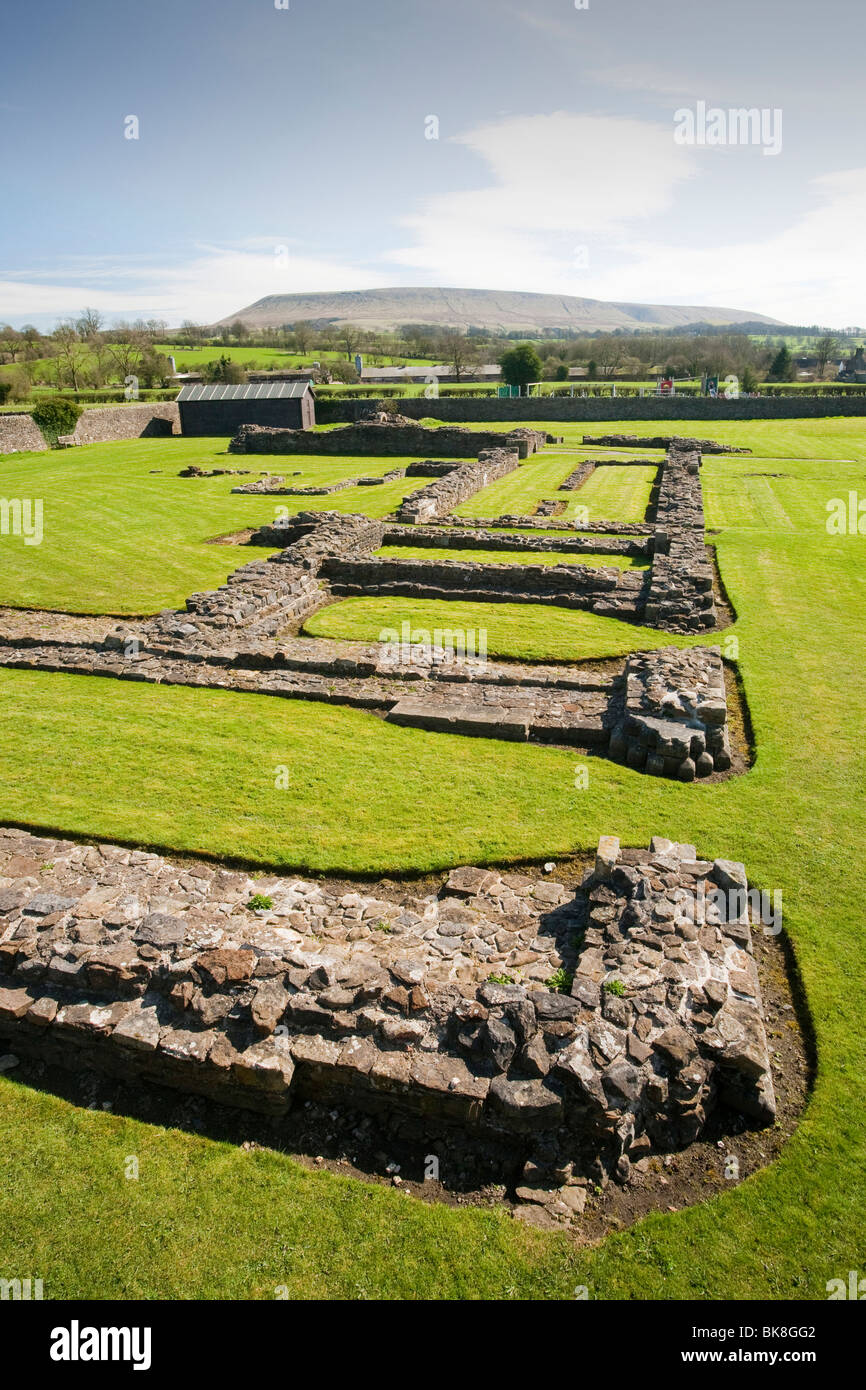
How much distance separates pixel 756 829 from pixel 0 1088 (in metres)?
8.52

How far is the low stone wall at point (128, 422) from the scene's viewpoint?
52.5 m

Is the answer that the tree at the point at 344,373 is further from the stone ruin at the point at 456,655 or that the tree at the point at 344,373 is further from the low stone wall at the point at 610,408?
the stone ruin at the point at 456,655

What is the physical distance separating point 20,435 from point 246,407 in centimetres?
1448

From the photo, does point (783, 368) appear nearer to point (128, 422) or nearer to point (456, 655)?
point (128, 422)

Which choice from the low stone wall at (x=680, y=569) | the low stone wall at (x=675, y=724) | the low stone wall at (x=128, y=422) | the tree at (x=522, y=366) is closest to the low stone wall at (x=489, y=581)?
the low stone wall at (x=680, y=569)

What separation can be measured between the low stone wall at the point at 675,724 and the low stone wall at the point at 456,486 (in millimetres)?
16381

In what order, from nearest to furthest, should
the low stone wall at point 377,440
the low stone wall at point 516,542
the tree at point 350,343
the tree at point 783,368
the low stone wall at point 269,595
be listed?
the low stone wall at point 269,595, the low stone wall at point 516,542, the low stone wall at point 377,440, the tree at point 783,368, the tree at point 350,343

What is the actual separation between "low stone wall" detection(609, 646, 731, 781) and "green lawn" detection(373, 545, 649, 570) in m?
9.06

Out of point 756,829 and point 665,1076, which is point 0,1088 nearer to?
point 665,1076

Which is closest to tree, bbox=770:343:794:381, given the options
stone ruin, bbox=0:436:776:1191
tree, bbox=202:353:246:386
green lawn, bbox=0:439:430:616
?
tree, bbox=202:353:246:386

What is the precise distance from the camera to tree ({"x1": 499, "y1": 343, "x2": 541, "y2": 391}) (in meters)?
72.2

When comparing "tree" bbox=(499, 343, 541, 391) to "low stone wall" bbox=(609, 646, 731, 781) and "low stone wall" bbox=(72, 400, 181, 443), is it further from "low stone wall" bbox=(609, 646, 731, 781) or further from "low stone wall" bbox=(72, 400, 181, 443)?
"low stone wall" bbox=(609, 646, 731, 781)

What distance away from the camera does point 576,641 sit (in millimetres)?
16453
